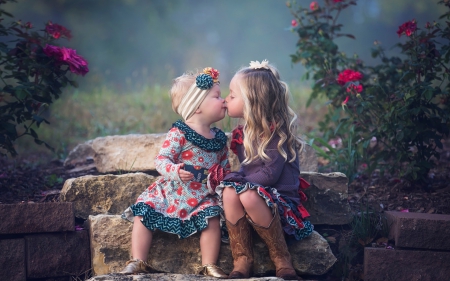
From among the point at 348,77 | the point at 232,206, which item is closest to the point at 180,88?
the point at 232,206

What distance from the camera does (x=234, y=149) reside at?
322 centimetres

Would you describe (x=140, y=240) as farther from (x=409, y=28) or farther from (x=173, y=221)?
(x=409, y=28)

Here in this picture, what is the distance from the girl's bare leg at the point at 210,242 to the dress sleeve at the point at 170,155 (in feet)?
1.07

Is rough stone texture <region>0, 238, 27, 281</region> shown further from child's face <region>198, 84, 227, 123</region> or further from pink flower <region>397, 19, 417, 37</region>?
pink flower <region>397, 19, 417, 37</region>

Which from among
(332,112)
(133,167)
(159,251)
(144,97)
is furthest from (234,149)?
(144,97)

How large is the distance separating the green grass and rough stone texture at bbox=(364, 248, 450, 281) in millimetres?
3167

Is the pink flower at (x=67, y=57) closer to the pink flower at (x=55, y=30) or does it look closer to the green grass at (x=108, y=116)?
the pink flower at (x=55, y=30)

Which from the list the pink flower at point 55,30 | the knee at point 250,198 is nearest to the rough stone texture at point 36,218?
the knee at point 250,198

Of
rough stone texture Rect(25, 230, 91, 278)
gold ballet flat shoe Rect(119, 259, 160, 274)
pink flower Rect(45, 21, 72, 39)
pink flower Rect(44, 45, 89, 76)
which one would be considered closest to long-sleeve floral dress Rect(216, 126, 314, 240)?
gold ballet flat shoe Rect(119, 259, 160, 274)

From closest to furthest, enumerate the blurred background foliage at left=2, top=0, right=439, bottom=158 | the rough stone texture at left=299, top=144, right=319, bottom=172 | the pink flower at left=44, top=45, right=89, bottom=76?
the pink flower at left=44, top=45, right=89, bottom=76 → the rough stone texture at left=299, top=144, right=319, bottom=172 → the blurred background foliage at left=2, top=0, right=439, bottom=158

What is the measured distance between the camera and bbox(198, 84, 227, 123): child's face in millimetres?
3092

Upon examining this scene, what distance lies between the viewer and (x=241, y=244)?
284 cm

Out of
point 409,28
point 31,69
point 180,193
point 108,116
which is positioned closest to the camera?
point 180,193

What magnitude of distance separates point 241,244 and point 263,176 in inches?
15.5
